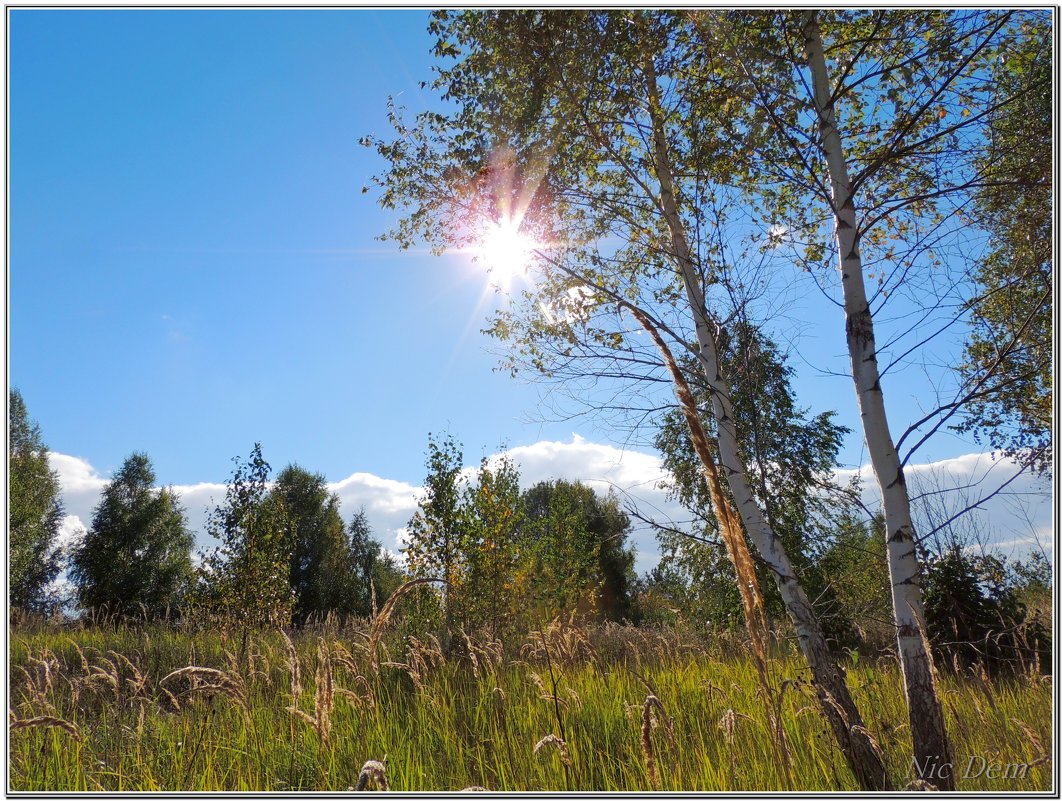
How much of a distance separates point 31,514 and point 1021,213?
87.1ft

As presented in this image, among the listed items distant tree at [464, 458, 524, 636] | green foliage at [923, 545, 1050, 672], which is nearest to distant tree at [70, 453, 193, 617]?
distant tree at [464, 458, 524, 636]

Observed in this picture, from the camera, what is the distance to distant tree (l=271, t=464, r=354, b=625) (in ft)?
90.4

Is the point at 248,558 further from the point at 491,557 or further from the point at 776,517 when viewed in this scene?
the point at 776,517

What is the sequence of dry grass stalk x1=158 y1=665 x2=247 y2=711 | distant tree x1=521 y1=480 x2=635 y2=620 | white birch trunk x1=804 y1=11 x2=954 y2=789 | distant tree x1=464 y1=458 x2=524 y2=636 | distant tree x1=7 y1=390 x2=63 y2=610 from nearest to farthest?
1. dry grass stalk x1=158 y1=665 x2=247 y2=711
2. white birch trunk x1=804 y1=11 x2=954 y2=789
3. distant tree x1=464 y1=458 x2=524 y2=636
4. distant tree x1=521 y1=480 x2=635 y2=620
5. distant tree x1=7 y1=390 x2=63 y2=610

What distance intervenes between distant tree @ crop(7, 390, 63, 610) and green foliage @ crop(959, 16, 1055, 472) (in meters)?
24.6

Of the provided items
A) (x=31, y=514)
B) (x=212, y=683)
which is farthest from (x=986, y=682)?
(x=31, y=514)

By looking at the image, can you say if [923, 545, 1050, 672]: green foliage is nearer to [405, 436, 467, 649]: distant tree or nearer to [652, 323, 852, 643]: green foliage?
[652, 323, 852, 643]: green foliage

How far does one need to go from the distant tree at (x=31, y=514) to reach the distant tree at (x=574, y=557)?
17004mm

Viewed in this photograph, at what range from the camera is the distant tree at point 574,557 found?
12.7 m

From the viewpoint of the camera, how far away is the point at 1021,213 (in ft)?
15.4

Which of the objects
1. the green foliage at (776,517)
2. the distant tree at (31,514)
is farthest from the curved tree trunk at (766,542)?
the distant tree at (31,514)

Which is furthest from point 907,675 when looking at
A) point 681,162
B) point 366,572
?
point 366,572

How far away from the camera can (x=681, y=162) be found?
465cm

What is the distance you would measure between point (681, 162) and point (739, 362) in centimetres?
168
